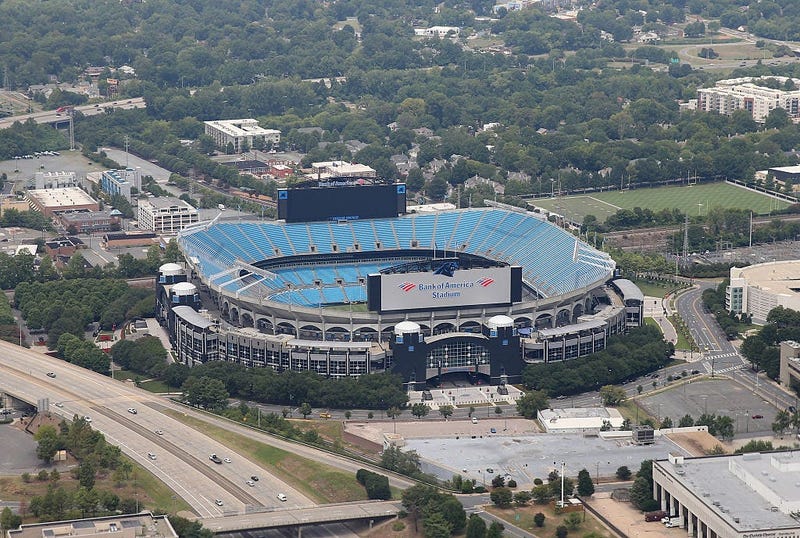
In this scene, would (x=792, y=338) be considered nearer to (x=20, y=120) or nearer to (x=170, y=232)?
(x=170, y=232)

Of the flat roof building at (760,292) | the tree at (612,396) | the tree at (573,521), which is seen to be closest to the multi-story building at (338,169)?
the flat roof building at (760,292)

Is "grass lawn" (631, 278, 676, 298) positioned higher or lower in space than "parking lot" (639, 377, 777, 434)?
lower

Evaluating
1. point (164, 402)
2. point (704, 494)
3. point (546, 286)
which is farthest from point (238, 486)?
point (546, 286)

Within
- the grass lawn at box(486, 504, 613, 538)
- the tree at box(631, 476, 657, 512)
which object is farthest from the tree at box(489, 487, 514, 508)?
the tree at box(631, 476, 657, 512)

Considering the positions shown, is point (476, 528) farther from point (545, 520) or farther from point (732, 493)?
point (732, 493)

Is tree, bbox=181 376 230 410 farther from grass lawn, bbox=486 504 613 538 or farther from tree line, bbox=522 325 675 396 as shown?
grass lawn, bbox=486 504 613 538

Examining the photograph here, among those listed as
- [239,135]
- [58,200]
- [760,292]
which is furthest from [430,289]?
[239,135]
